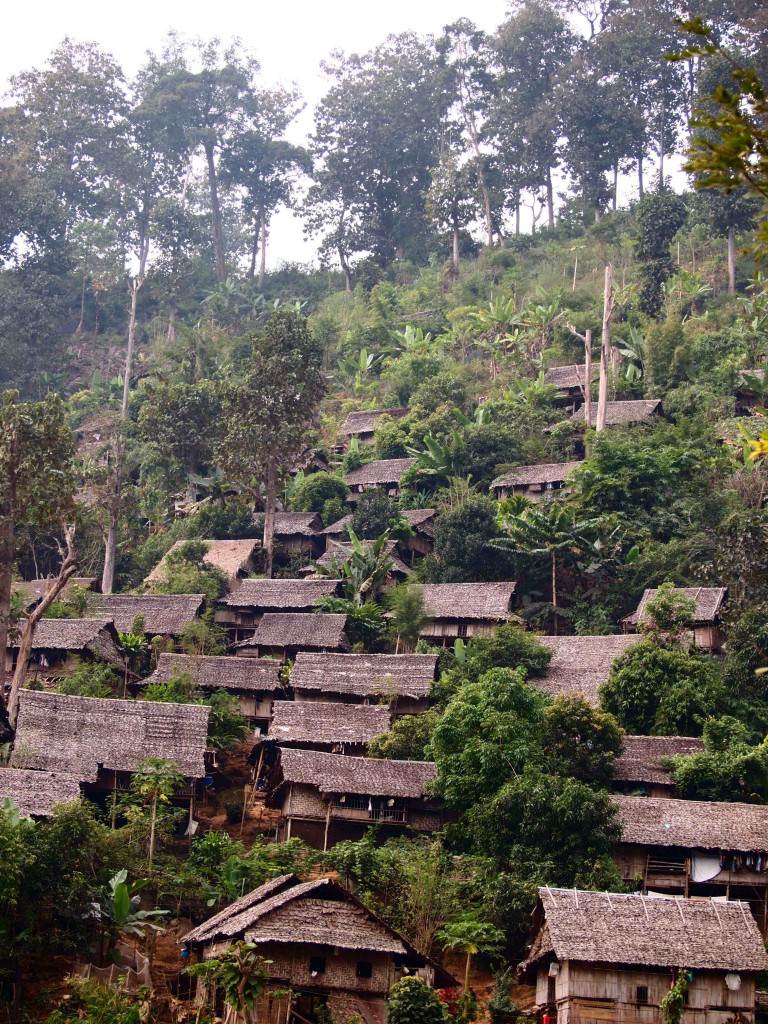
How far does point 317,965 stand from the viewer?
20.9 metres

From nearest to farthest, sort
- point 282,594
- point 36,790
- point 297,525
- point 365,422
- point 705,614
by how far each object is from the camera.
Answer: point 36,790, point 705,614, point 282,594, point 297,525, point 365,422

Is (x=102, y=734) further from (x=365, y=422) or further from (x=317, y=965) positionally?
(x=365, y=422)

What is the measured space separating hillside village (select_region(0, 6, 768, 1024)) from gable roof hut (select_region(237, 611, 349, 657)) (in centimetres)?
12

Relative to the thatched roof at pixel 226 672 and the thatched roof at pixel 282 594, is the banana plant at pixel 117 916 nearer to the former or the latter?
the thatched roof at pixel 226 672

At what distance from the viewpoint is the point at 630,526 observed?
120ft

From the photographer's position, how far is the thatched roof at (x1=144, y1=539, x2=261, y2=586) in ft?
132

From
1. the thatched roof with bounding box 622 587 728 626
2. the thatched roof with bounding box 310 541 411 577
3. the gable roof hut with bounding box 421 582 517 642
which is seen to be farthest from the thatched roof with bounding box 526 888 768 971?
the thatched roof with bounding box 310 541 411 577

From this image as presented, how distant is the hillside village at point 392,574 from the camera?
832 inches

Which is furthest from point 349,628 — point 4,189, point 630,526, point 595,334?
point 4,189

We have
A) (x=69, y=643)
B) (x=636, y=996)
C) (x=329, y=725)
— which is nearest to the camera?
(x=636, y=996)

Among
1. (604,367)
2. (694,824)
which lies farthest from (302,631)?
(604,367)

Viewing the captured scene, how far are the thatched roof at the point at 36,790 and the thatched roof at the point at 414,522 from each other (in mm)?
17297

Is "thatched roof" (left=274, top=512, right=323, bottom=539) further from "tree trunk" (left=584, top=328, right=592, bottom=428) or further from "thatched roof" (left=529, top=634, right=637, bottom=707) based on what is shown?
"thatched roof" (left=529, top=634, right=637, bottom=707)

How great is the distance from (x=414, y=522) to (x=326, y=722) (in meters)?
12.3
